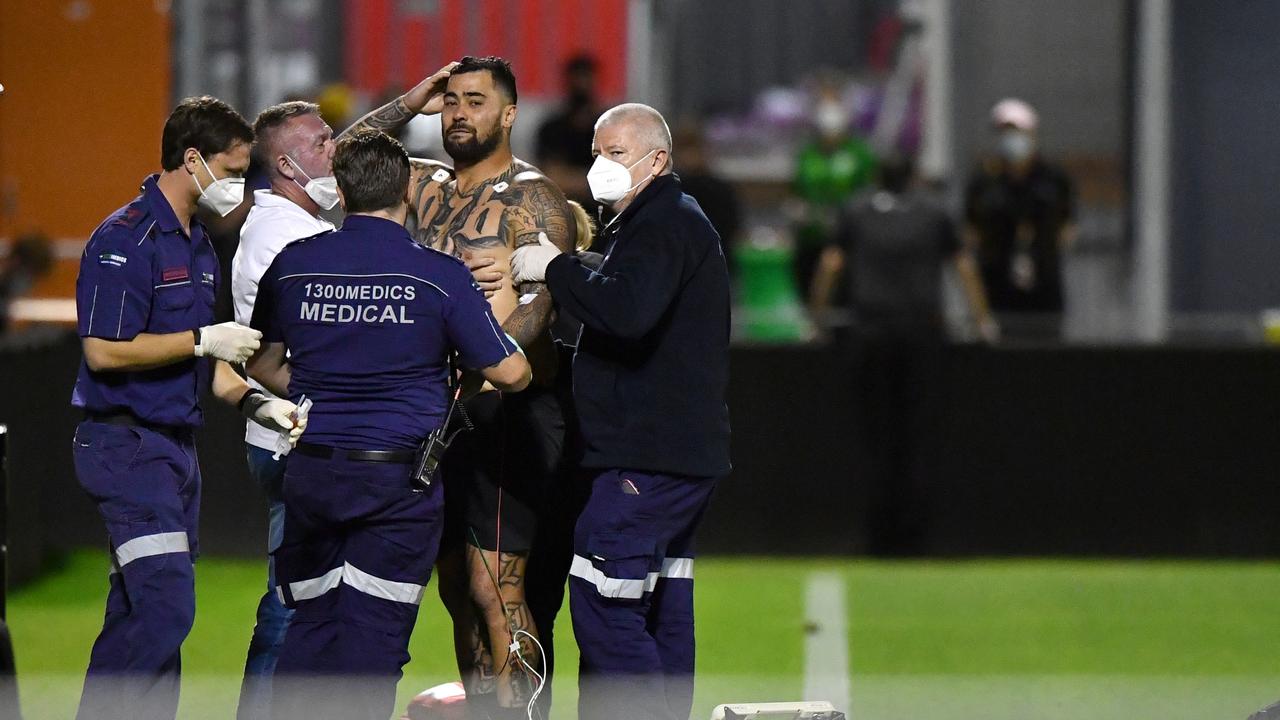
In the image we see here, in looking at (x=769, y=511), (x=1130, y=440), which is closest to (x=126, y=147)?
(x=769, y=511)

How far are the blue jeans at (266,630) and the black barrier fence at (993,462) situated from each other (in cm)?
419

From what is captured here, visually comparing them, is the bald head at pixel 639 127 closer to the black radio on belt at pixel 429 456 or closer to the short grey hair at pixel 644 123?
the short grey hair at pixel 644 123

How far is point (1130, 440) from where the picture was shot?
403 inches

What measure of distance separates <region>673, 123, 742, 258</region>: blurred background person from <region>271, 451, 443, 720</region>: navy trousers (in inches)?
233

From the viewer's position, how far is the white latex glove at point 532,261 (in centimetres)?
579

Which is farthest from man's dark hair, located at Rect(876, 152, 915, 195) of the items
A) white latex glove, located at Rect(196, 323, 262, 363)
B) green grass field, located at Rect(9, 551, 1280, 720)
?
white latex glove, located at Rect(196, 323, 262, 363)

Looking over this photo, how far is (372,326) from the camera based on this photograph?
17.3 feet

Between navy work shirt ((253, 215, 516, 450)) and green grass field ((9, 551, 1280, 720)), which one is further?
green grass field ((9, 551, 1280, 720))

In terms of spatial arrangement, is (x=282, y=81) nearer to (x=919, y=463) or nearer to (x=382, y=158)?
(x=919, y=463)

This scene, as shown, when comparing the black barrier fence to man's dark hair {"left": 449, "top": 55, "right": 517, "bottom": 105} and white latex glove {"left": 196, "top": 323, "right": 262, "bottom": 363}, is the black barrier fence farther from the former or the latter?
white latex glove {"left": 196, "top": 323, "right": 262, "bottom": 363}

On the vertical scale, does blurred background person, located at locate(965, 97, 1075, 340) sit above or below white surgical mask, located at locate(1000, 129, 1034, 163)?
below

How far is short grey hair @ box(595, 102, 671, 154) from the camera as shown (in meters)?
5.86

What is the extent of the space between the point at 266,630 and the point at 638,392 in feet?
4.77

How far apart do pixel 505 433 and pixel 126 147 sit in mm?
7629
